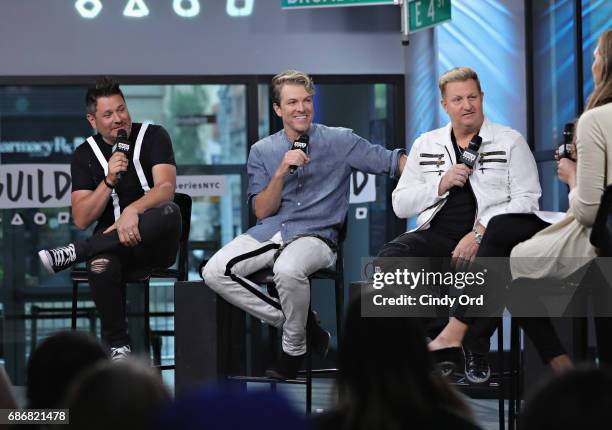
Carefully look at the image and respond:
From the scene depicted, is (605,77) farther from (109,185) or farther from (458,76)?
(109,185)

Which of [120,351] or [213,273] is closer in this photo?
[120,351]

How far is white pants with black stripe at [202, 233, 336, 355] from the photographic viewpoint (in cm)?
420

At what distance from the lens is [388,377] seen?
1.58 metres

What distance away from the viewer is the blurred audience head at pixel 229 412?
1181 millimetres

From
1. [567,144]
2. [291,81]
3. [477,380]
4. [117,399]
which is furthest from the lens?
[291,81]

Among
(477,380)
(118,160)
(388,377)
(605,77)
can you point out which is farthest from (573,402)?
(118,160)

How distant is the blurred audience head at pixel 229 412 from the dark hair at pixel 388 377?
0.35 meters

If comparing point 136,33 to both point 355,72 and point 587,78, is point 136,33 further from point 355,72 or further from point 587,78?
point 587,78

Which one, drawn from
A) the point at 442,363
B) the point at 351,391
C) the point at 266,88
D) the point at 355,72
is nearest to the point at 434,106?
the point at 355,72

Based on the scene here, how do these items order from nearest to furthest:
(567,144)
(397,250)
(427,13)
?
(567,144)
(397,250)
(427,13)

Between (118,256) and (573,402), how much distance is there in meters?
3.33

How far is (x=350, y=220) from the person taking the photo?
7344 mm

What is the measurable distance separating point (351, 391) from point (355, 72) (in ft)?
18.8

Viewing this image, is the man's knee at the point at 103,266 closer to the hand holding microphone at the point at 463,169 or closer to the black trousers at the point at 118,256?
the black trousers at the point at 118,256
